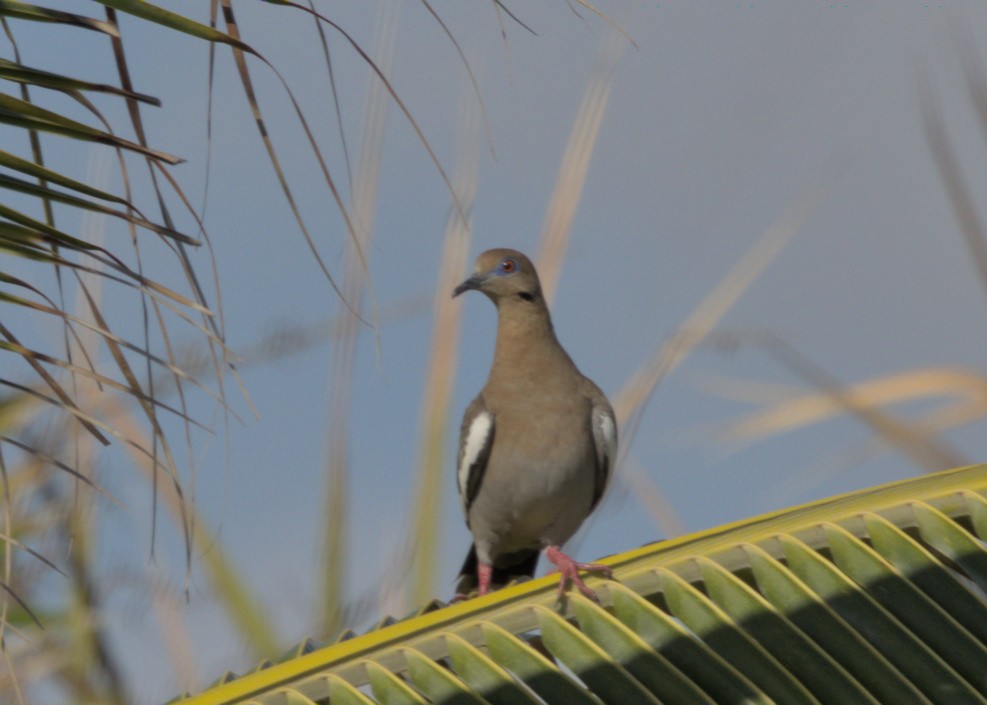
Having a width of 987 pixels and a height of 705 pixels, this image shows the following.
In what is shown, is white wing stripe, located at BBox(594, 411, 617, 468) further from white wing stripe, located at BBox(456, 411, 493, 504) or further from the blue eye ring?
the blue eye ring

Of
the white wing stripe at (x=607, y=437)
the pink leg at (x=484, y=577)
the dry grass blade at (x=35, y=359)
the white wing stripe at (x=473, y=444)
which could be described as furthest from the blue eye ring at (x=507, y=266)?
the dry grass blade at (x=35, y=359)

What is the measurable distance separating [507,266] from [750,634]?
3.11m

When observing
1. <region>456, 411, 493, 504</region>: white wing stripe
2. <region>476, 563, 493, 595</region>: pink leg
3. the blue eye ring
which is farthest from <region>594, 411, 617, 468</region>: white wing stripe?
the blue eye ring

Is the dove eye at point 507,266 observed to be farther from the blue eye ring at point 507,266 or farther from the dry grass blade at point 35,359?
the dry grass blade at point 35,359

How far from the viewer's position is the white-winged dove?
486 cm

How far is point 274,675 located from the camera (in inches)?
95.5

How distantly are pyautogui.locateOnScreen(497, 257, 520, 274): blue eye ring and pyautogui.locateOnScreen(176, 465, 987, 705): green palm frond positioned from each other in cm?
290

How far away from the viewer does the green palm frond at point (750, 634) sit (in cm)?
235

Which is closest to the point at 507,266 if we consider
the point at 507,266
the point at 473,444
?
the point at 507,266

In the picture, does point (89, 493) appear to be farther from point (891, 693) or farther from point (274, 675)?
point (891, 693)

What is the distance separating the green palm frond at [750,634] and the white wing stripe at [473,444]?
2.47 meters

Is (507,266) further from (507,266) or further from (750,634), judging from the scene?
(750,634)

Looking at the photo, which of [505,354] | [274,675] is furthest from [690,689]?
[505,354]

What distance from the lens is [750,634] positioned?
7.86ft
